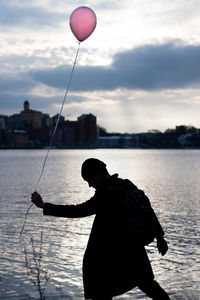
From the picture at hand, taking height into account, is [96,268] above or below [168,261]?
above

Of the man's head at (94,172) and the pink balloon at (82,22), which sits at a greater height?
the pink balloon at (82,22)

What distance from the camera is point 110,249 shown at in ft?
11.3

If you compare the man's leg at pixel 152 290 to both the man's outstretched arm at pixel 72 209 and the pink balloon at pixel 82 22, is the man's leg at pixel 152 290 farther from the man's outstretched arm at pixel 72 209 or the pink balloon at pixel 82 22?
the pink balloon at pixel 82 22

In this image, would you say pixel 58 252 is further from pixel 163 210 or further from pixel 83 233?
pixel 163 210

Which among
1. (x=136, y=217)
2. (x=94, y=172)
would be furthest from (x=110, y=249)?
(x=94, y=172)

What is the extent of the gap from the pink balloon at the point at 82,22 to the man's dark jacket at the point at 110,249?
317 centimetres

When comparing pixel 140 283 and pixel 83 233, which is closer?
pixel 140 283

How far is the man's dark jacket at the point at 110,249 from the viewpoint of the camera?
342cm

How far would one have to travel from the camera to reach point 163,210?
47.3 feet

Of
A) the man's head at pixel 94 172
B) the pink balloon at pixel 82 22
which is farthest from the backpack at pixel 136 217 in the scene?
the pink balloon at pixel 82 22

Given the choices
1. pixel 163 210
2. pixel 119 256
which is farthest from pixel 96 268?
pixel 163 210

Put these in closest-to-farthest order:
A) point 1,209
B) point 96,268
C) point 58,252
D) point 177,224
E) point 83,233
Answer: point 96,268 < point 58,252 < point 83,233 < point 177,224 < point 1,209

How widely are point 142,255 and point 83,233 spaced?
267 inches

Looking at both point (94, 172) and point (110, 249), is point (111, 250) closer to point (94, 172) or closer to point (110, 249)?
point (110, 249)
